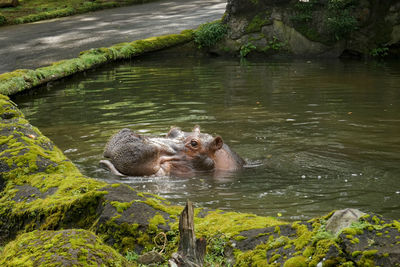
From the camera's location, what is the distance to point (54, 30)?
68.8 ft

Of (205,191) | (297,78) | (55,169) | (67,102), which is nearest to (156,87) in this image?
(67,102)

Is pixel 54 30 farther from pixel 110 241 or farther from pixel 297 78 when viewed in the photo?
pixel 110 241

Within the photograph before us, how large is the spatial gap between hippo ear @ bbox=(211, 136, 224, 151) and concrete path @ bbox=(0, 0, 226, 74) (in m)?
9.05

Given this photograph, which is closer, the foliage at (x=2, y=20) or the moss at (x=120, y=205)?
the moss at (x=120, y=205)

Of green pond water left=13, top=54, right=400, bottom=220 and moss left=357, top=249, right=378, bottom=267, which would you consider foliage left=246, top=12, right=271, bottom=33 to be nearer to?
green pond water left=13, top=54, right=400, bottom=220

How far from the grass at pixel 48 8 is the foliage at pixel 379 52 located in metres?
13.4

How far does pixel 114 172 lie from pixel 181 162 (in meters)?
0.82

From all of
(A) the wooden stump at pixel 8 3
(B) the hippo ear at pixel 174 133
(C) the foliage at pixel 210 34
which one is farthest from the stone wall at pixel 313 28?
(A) the wooden stump at pixel 8 3

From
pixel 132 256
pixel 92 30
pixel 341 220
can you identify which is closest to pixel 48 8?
pixel 92 30

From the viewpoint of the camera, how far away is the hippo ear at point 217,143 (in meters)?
7.10

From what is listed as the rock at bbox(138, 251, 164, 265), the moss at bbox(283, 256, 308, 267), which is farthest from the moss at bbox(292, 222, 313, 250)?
the rock at bbox(138, 251, 164, 265)

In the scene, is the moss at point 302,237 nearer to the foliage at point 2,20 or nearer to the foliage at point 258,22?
the foliage at point 258,22

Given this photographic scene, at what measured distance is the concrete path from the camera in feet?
55.2

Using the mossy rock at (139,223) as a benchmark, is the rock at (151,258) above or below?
below
